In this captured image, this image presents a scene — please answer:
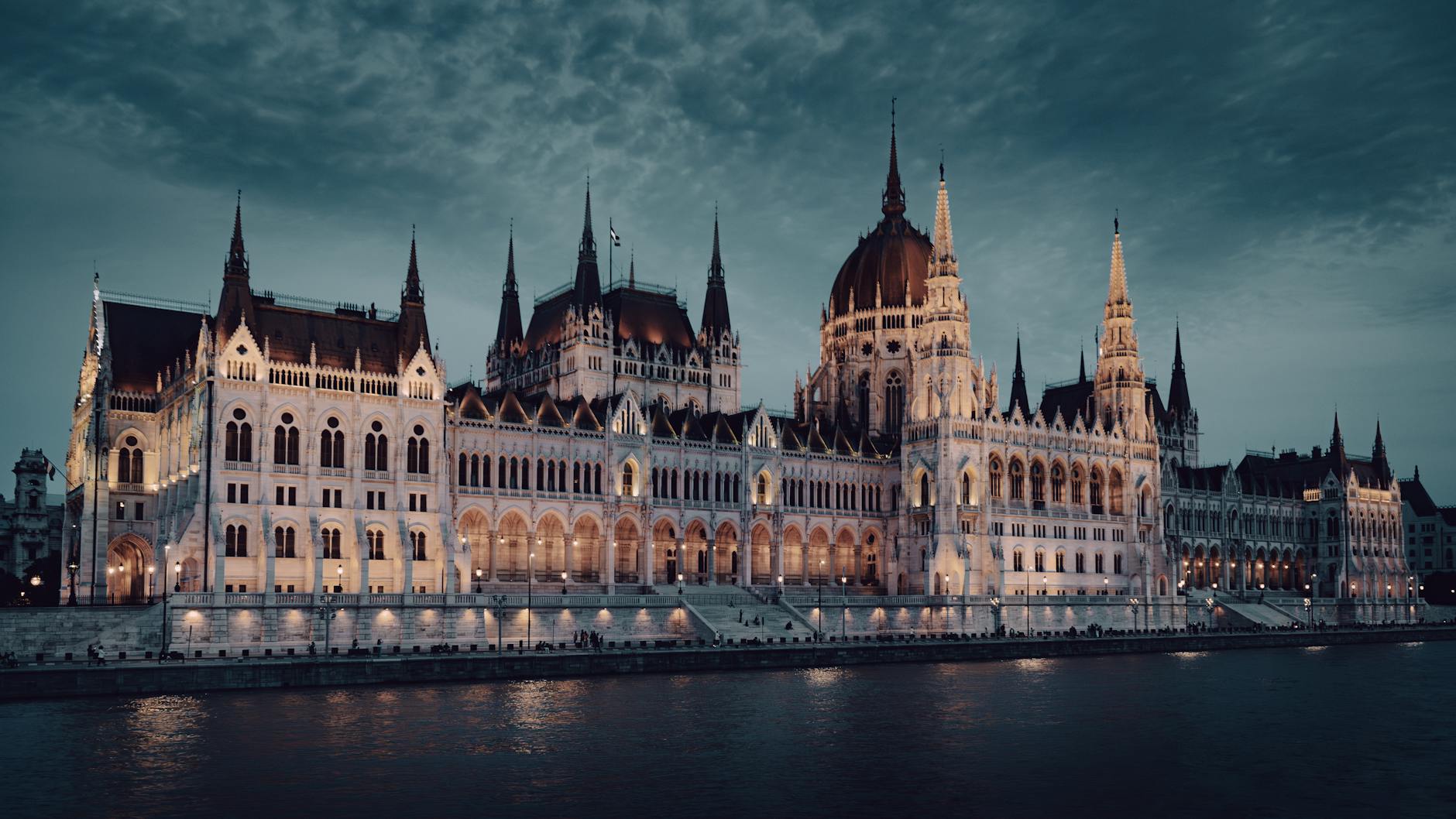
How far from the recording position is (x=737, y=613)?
344 feet

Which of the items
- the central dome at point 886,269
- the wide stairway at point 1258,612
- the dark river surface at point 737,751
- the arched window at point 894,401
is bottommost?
the dark river surface at point 737,751

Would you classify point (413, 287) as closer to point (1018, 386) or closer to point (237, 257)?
point (237, 257)

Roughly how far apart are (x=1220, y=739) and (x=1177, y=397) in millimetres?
127259

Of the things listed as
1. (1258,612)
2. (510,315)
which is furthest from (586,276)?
(1258,612)

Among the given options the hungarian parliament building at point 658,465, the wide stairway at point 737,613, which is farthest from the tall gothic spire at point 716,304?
the wide stairway at point 737,613

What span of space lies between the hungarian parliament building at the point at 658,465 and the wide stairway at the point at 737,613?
5909 millimetres

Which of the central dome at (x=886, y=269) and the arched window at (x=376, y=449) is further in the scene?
the central dome at (x=886, y=269)

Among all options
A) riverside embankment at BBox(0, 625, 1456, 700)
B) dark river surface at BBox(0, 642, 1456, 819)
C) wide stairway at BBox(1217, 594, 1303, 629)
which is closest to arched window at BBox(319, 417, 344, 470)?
riverside embankment at BBox(0, 625, 1456, 700)

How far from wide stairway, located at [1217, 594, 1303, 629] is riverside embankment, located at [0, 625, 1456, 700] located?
22509 mm

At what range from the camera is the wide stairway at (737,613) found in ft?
332

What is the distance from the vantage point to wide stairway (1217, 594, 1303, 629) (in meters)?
139

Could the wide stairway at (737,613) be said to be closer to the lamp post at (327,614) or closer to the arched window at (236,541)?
the lamp post at (327,614)

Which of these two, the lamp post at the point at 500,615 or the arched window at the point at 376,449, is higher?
the arched window at the point at 376,449

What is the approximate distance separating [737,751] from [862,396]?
94.2 m
